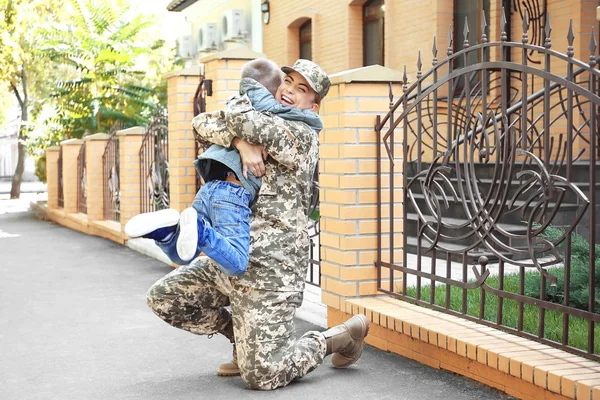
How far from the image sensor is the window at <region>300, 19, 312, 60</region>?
19062 millimetres

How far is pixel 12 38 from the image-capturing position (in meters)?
23.1

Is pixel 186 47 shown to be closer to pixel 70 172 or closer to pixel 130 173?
pixel 70 172

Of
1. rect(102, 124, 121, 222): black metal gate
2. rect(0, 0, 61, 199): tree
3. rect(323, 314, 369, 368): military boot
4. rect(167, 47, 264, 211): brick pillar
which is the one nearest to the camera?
rect(323, 314, 369, 368): military boot

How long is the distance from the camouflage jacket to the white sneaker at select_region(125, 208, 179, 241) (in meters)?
0.54

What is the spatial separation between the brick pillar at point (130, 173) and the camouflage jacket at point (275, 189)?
27.9 ft

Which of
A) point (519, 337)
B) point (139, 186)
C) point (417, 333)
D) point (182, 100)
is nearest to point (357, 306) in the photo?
point (417, 333)

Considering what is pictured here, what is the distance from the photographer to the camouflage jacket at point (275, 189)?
4.52 m

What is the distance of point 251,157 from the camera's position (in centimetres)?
455

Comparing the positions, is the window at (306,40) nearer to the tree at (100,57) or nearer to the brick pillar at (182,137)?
the tree at (100,57)

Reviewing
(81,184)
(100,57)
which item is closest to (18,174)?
(100,57)

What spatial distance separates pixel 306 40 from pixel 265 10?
179 cm

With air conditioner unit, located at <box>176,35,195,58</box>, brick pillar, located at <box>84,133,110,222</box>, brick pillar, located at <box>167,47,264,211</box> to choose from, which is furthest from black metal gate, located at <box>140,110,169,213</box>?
air conditioner unit, located at <box>176,35,195,58</box>

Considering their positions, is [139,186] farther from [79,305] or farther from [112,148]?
[79,305]

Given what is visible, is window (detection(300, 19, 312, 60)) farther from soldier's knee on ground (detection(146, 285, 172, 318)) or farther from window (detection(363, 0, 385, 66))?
soldier's knee on ground (detection(146, 285, 172, 318))
